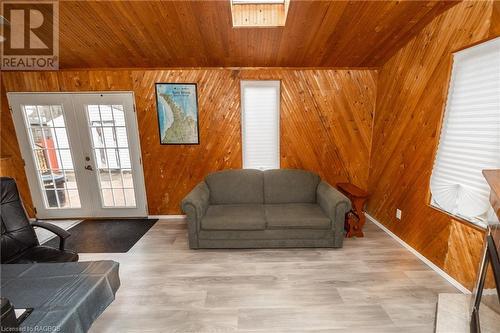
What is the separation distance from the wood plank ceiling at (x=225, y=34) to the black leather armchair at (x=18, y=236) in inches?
68.6

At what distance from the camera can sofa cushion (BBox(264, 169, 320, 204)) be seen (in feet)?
10.2

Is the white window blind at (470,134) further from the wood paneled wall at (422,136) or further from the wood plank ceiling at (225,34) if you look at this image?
the wood plank ceiling at (225,34)

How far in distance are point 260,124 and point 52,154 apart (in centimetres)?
339

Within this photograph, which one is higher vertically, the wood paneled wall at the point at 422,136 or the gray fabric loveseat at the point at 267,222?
the wood paneled wall at the point at 422,136

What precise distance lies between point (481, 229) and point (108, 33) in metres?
4.02

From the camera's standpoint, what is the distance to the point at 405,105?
2582mm

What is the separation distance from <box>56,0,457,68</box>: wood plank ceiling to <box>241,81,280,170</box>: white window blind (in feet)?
1.17

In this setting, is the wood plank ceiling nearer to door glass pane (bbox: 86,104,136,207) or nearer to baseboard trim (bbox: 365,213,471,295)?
door glass pane (bbox: 86,104,136,207)

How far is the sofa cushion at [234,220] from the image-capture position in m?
2.50

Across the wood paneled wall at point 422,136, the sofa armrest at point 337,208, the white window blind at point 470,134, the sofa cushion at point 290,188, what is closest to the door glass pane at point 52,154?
the sofa cushion at point 290,188

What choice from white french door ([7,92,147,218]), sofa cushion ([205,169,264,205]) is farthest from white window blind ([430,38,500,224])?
white french door ([7,92,147,218])

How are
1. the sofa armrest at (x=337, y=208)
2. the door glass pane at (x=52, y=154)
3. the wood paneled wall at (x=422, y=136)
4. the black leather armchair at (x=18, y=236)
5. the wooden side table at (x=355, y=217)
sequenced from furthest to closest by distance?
1. the door glass pane at (x=52, y=154)
2. the wooden side table at (x=355, y=217)
3. the sofa armrest at (x=337, y=208)
4. the wood paneled wall at (x=422, y=136)
5. the black leather armchair at (x=18, y=236)

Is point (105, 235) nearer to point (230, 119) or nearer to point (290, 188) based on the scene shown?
A: point (230, 119)

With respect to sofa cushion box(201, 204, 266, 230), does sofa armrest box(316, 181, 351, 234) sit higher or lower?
higher
